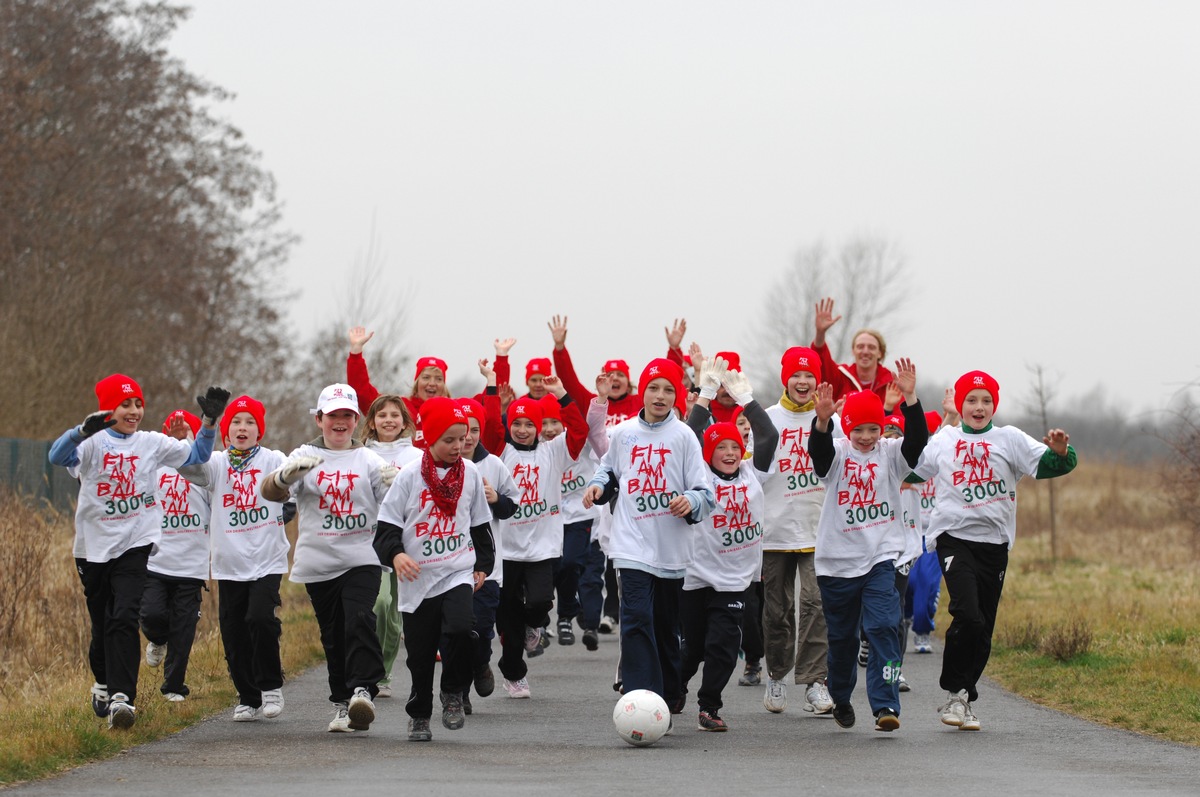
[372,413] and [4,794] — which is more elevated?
[372,413]

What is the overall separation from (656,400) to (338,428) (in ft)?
6.39

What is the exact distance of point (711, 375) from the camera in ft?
37.2

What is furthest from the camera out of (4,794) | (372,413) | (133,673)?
(372,413)

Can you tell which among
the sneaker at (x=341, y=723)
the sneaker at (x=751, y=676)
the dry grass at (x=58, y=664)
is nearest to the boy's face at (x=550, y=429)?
the sneaker at (x=751, y=676)

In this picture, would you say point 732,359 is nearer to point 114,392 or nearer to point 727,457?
Answer: point 727,457

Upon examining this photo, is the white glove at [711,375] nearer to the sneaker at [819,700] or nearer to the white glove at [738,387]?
the white glove at [738,387]

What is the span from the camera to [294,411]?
3231cm

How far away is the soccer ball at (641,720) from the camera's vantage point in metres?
9.84

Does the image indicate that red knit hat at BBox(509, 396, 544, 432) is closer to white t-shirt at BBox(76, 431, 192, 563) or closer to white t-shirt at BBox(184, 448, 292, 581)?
white t-shirt at BBox(184, 448, 292, 581)

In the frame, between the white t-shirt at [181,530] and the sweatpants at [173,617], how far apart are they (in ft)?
0.25

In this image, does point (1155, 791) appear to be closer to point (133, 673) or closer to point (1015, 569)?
point (133, 673)

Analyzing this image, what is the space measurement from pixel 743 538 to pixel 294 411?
22167 mm

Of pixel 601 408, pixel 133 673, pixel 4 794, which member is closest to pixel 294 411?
pixel 601 408

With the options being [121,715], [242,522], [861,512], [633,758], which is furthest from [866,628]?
[121,715]
